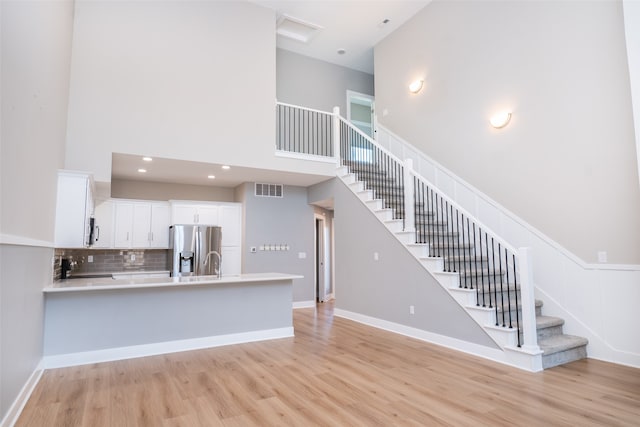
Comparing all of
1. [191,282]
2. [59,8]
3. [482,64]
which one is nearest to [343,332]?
[191,282]

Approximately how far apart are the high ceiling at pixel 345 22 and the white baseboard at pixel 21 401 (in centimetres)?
637

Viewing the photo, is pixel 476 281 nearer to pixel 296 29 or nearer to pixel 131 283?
pixel 131 283

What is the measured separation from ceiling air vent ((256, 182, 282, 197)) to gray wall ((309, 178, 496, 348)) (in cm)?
85

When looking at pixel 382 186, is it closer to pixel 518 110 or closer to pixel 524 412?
pixel 518 110

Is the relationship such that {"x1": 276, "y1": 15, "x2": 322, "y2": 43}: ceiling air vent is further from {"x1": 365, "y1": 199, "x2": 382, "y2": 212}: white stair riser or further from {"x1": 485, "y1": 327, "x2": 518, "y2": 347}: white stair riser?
{"x1": 485, "y1": 327, "x2": 518, "y2": 347}: white stair riser

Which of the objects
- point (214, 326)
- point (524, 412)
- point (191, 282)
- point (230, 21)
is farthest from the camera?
point (230, 21)

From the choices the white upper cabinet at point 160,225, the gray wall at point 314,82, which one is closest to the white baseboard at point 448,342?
the white upper cabinet at point 160,225

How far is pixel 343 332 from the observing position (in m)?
5.50

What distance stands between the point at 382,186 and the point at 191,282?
3.84 m

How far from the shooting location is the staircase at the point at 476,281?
4043mm

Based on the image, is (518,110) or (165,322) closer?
(165,322)

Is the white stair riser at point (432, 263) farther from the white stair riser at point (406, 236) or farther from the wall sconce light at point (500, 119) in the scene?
the wall sconce light at point (500, 119)

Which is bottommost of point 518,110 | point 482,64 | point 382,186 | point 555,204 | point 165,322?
point 165,322

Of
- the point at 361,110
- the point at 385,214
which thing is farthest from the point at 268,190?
the point at 361,110
